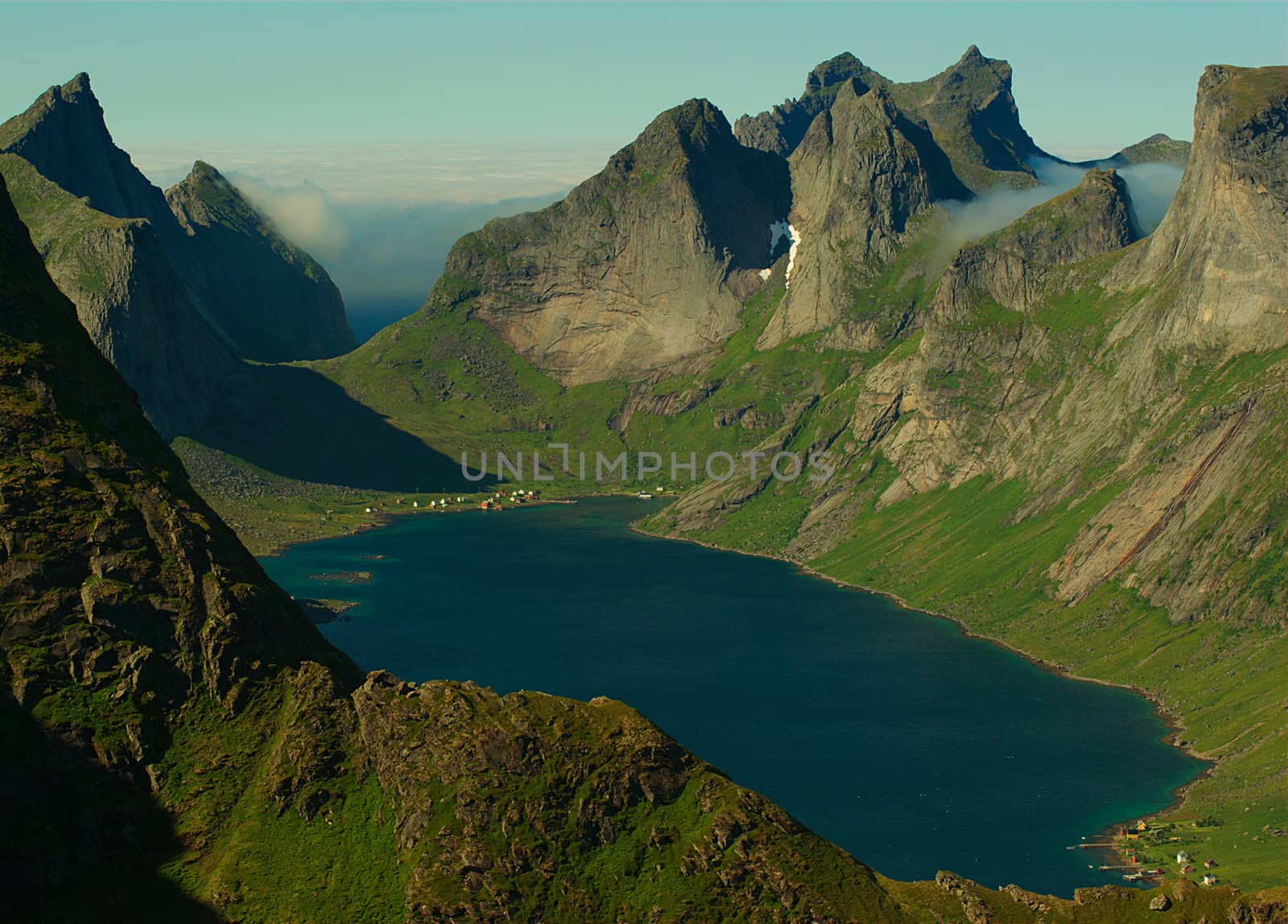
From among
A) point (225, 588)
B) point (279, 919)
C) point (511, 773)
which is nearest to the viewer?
point (279, 919)

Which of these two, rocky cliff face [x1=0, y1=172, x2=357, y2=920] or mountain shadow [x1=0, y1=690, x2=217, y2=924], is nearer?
mountain shadow [x1=0, y1=690, x2=217, y2=924]

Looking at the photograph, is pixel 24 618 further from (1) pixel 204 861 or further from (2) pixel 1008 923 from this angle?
(2) pixel 1008 923

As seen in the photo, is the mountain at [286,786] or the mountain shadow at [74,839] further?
the mountain at [286,786]

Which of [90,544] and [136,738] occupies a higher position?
[90,544]

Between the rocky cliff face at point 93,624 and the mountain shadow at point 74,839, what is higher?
the rocky cliff face at point 93,624

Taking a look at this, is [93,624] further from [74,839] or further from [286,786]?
[286,786]

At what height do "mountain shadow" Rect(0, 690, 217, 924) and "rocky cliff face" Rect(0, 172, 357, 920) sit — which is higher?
"rocky cliff face" Rect(0, 172, 357, 920)

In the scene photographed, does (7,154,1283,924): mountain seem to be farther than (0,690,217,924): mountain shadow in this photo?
Yes

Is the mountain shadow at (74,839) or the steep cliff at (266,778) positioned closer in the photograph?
the mountain shadow at (74,839)

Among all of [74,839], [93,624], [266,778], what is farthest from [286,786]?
[93,624]

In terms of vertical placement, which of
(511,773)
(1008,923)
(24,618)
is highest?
(24,618)

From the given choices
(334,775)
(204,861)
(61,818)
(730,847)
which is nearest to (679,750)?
(730,847)
